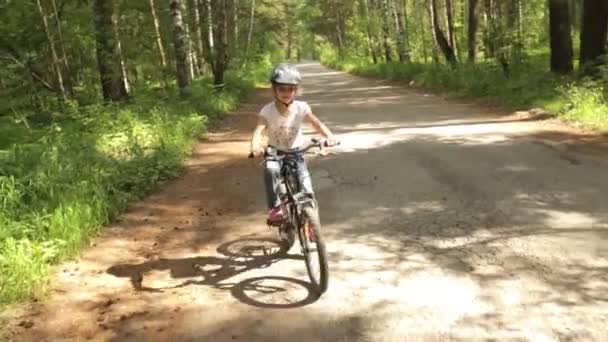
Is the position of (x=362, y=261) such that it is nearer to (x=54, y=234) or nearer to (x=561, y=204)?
(x=561, y=204)

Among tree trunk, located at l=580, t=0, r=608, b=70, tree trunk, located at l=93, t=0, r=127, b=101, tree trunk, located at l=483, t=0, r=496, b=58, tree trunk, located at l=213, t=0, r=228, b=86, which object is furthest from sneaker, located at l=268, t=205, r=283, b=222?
tree trunk, located at l=213, t=0, r=228, b=86

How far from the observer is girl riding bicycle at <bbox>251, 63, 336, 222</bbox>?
557 centimetres

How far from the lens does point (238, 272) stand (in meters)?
5.84

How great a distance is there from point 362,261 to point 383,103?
1393cm

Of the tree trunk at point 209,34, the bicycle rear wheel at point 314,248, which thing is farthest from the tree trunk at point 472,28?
the bicycle rear wheel at point 314,248

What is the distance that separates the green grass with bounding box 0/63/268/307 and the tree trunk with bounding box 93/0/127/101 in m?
0.73

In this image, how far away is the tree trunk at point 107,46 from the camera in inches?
552

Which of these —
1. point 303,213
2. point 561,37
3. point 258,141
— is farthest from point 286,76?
point 561,37

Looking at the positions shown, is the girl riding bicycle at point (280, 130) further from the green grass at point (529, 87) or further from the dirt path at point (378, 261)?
the green grass at point (529, 87)

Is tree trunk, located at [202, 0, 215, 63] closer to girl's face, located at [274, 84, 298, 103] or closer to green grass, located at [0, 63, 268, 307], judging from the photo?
green grass, located at [0, 63, 268, 307]

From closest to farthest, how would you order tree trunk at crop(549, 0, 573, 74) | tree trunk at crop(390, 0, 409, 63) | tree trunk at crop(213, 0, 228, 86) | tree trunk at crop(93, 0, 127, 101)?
tree trunk at crop(93, 0, 127, 101), tree trunk at crop(549, 0, 573, 74), tree trunk at crop(213, 0, 228, 86), tree trunk at crop(390, 0, 409, 63)

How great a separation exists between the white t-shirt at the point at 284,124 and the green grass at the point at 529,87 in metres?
7.53

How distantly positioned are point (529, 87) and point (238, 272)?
12.5 m

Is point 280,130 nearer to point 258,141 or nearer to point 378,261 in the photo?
point 258,141
